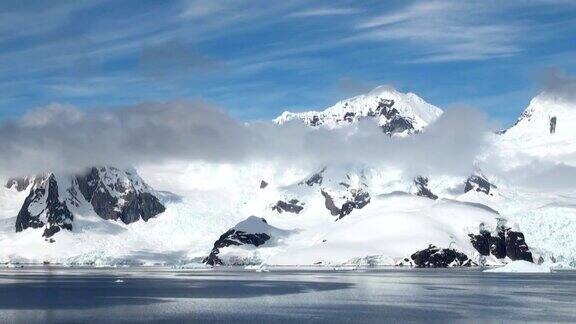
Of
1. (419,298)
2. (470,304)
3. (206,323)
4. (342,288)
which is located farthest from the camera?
(342,288)

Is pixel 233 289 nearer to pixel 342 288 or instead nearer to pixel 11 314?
pixel 342 288

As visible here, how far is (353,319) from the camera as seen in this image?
4439 inches

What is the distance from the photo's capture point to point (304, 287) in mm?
186125

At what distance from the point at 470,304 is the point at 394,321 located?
2993cm

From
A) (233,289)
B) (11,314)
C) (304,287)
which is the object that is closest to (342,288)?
(304,287)

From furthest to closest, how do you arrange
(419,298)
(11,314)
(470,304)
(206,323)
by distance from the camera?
(419,298) → (470,304) → (11,314) → (206,323)

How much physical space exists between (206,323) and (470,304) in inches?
1867

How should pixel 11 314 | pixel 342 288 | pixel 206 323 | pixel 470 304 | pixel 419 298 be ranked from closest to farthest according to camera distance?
pixel 206 323
pixel 11 314
pixel 470 304
pixel 419 298
pixel 342 288

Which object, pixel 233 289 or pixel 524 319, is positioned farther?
pixel 233 289

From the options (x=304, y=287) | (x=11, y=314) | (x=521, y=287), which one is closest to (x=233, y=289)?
(x=304, y=287)

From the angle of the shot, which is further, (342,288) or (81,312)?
(342,288)

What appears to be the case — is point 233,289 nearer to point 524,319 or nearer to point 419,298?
point 419,298

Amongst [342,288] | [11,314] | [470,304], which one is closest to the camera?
[11,314]

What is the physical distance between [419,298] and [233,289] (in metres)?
45.5
